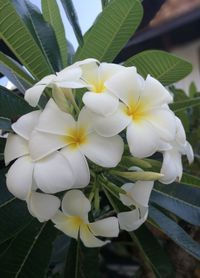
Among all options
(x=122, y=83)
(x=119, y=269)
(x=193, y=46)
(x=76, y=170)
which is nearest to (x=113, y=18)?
(x=122, y=83)

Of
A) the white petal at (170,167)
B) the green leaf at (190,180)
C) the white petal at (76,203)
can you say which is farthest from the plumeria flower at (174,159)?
the green leaf at (190,180)

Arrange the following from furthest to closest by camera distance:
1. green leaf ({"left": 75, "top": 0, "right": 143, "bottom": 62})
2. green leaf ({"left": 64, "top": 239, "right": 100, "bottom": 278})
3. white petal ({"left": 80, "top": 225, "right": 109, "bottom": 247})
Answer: green leaf ({"left": 64, "top": 239, "right": 100, "bottom": 278}) < green leaf ({"left": 75, "top": 0, "right": 143, "bottom": 62}) < white petal ({"left": 80, "top": 225, "right": 109, "bottom": 247})

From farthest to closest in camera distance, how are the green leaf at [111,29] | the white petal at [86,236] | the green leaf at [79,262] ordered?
the green leaf at [79,262]
the green leaf at [111,29]
the white petal at [86,236]

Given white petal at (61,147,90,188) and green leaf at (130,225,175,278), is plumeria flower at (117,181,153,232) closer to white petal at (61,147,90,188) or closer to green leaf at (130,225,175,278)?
white petal at (61,147,90,188)

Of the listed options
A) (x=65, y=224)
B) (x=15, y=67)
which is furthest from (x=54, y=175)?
(x=15, y=67)

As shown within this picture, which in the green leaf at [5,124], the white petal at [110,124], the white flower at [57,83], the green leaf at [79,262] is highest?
the white flower at [57,83]

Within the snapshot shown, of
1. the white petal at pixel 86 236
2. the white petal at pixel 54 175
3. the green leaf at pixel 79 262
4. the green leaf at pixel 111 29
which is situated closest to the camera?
the white petal at pixel 54 175

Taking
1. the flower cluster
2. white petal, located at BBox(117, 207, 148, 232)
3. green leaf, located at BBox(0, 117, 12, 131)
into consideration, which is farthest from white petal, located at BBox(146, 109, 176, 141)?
green leaf, located at BBox(0, 117, 12, 131)

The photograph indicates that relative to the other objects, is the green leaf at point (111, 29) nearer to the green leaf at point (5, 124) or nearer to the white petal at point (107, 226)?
the green leaf at point (5, 124)
